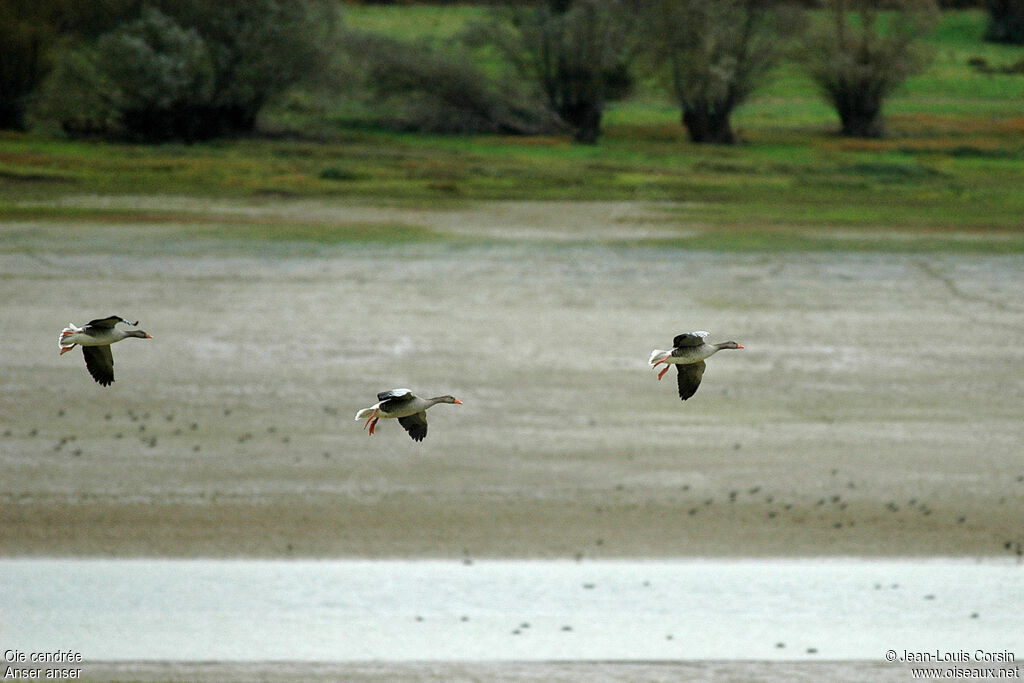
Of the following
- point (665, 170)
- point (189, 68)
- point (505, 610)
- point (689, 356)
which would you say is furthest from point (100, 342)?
point (665, 170)

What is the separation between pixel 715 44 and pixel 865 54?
15.2 feet

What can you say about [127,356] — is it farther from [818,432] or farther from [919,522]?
[919,522]

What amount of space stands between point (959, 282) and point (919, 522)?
59.0 ft

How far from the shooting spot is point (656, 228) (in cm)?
4906

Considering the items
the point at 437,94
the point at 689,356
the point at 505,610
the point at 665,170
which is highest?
the point at 437,94

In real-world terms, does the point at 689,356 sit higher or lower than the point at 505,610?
higher

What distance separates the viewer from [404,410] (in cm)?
291

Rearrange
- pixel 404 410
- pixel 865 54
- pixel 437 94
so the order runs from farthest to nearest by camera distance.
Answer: pixel 437 94 < pixel 865 54 < pixel 404 410

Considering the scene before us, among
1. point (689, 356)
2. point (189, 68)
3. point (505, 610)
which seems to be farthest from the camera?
point (189, 68)

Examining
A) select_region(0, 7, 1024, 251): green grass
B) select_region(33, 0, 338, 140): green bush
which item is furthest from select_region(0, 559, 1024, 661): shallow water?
select_region(0, 7, 1024, 251): green grass

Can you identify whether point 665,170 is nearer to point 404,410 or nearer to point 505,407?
point 505,407

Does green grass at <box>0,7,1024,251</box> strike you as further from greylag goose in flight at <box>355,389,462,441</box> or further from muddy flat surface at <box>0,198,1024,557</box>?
greylag goose in flight at <box>355,389,462,441</box>

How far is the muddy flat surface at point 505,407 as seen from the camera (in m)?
25.6

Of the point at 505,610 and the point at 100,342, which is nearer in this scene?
the point at 100,342
